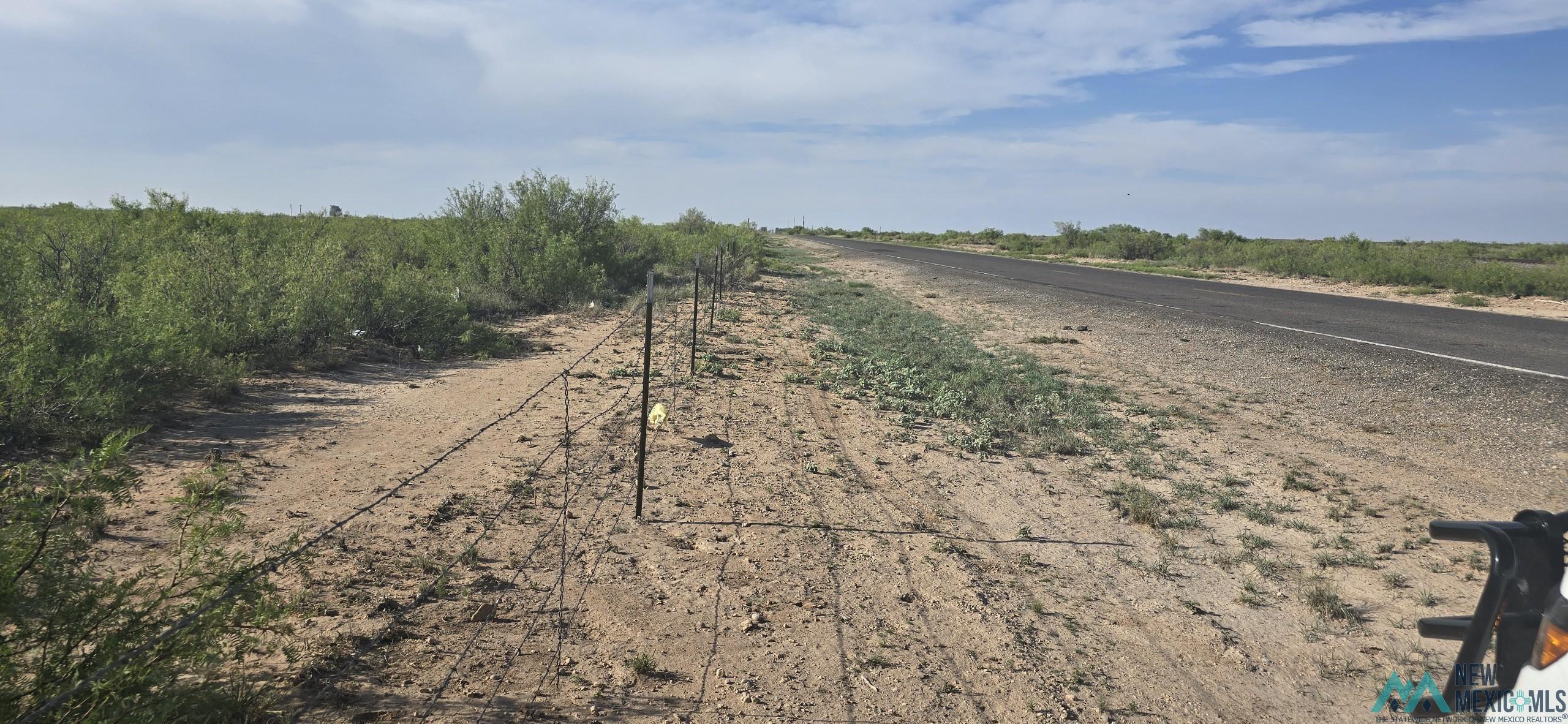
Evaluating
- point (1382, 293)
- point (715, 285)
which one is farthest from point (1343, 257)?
point (715, 285)

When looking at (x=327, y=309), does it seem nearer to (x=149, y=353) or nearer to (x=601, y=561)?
(x=149, y=353)

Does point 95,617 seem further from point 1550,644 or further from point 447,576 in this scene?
point 1550,644

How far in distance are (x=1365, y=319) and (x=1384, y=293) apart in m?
9.62

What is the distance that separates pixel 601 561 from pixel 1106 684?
9.84 ft

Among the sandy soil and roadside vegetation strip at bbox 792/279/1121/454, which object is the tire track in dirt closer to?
roadside vegetation strip at bbox 792/279/1121/454

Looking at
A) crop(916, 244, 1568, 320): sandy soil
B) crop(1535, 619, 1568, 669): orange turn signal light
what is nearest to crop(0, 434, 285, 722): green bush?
crop(1535, 619, 1568, 669): orange turn signal light

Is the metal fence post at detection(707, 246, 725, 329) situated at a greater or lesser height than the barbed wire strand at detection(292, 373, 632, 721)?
greater

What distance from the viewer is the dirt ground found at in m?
4.03

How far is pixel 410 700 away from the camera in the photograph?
12.2ft

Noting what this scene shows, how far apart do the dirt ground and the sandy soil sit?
16219 millimetres

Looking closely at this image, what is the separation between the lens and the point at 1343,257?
1289 inches

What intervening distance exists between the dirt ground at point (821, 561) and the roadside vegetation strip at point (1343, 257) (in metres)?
21.8

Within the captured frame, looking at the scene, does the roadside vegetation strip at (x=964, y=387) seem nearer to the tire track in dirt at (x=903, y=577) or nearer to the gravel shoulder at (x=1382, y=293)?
the tire track in dirt at (x=903, y=577)

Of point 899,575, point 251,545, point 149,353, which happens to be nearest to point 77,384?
point 149,353
